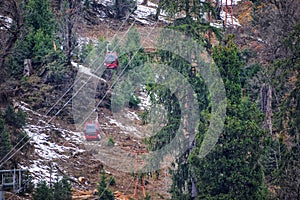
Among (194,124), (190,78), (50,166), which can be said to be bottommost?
(50,166)

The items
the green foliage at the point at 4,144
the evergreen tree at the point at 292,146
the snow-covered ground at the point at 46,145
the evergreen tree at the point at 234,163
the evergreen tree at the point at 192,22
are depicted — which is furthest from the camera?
the snow-covered ground at the point at 46,145

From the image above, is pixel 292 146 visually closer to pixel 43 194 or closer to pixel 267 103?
pixel 267 103

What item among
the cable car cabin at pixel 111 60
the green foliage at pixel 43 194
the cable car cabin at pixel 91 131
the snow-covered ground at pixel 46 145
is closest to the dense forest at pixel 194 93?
the green foliage at pixel 43 194

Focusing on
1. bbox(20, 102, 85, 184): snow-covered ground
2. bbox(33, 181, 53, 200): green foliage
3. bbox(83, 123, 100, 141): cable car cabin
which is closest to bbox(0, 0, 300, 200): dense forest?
bbox(33, 181, 53, 200): green foliage

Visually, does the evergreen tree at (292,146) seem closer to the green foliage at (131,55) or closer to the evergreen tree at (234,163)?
the evergreen tree at (234,163)

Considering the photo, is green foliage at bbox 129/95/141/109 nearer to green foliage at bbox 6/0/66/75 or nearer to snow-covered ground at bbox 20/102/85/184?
green foliage at bbox 6/0/66/75

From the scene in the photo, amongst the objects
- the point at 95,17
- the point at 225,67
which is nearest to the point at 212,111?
the point at 225,67

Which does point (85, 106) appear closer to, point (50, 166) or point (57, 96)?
point (57, 96)
